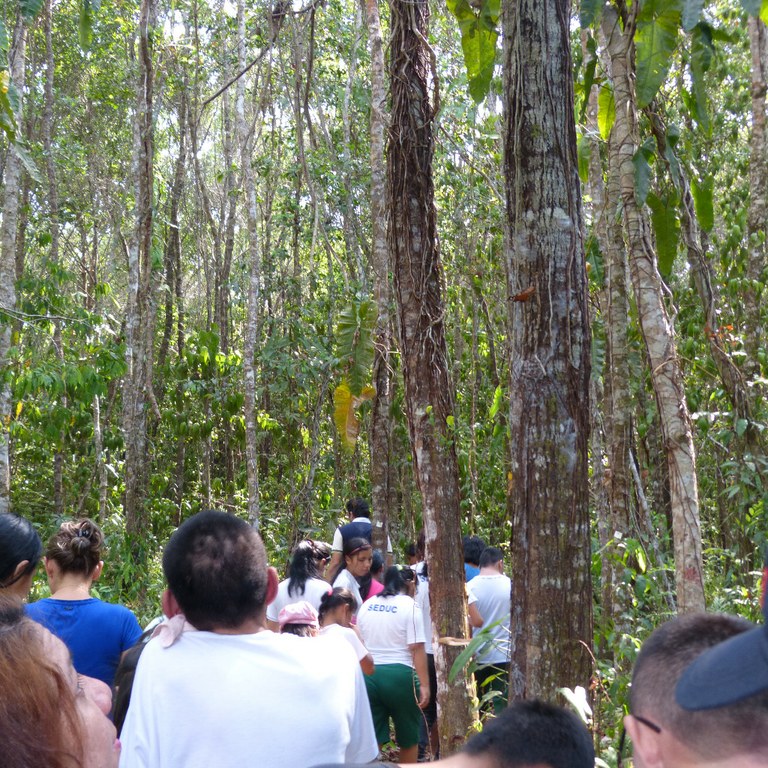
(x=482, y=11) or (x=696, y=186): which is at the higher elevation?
(x=482, y=11)

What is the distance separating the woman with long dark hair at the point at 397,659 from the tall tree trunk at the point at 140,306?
3.96 meters

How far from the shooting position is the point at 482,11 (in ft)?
11.4

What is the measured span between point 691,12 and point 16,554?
2658 millimetres

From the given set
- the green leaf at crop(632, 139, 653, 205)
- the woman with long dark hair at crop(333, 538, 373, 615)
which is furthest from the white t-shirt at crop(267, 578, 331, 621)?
the green leaf at crop(632, 139, 653, 205)

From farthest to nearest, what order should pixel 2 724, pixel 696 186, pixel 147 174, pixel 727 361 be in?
pixel 147 174, pixel 727 361, pixel 696 186, pixel 2 724

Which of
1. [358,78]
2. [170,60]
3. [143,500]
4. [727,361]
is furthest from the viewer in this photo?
[358,78]

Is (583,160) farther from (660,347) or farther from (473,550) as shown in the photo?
(473,550)

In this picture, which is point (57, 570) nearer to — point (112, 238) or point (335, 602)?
point (335, 602)

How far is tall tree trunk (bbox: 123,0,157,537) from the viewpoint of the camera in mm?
8836

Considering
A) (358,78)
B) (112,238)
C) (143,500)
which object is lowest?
(143,500)

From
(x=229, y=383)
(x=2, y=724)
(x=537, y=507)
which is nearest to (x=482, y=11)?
(x=537, y=507)

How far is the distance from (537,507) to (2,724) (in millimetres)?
1888

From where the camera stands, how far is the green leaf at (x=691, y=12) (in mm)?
2365

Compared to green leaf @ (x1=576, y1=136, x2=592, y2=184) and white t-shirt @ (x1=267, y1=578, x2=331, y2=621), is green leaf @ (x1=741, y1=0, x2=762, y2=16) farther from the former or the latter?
white t-shirt @ (x1=267, y1=578, x2=331, y2=621)
